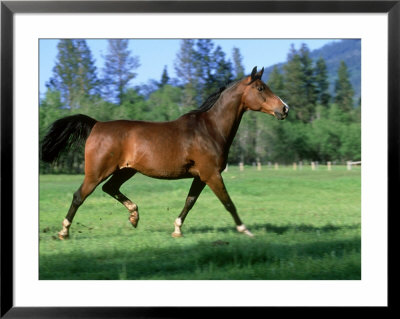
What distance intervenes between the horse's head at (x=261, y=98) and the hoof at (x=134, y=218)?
2.28 metres

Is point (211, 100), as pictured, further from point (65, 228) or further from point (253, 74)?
point (65, 228)

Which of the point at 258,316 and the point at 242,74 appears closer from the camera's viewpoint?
the point at 258,316

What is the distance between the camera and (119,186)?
284 inches

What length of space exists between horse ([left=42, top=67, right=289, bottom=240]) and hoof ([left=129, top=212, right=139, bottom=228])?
0.64m

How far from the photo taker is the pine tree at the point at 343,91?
7.19m

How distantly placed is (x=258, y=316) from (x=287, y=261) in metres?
0.90

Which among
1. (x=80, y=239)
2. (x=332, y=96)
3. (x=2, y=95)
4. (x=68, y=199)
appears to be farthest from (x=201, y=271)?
(x=332, y=96)

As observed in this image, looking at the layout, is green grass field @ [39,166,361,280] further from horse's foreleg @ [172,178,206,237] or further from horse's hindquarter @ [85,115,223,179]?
horse's hindquarter @ [85,115,223,179]

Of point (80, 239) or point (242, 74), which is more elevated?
point (242, 74)

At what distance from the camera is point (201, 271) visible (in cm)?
565

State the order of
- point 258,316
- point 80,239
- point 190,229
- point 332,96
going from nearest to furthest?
point 258,316
point 80,239
point 190,229
point 332,96

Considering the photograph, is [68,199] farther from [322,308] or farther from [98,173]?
[322,308]

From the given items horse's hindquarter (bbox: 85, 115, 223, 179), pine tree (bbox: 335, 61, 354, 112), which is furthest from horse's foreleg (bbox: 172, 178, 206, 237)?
pine tree (bbox: 335, 61, 354, 112)

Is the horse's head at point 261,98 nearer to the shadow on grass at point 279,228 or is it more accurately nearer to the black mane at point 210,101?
the black mane at point 210,101
